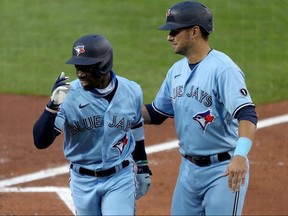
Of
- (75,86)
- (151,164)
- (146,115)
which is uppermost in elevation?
(75,86)

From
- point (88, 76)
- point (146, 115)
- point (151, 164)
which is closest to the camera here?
point (88, 76)

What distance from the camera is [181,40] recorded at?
237 inches

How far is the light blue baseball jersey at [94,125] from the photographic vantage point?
594cm

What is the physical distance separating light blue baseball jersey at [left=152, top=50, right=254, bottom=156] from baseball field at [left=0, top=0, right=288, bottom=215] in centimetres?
243

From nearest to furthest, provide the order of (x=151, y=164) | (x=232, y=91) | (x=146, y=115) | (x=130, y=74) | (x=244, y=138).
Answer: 1. (x=244, y=138)
2. (x=232, y=91)
3. (x=146, y=115)
4. (x=151, y=164)
5. (x=130, y=74)

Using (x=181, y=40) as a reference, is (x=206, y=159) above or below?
below

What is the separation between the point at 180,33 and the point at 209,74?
0.37 m

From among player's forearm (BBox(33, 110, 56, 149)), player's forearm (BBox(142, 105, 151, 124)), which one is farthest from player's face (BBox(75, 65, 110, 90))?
player's forearm (BBox(142, 105, 151, 124))

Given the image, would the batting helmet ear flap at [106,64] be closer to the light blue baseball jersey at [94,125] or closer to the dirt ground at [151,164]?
the light blue baseball jersey at [94,125]

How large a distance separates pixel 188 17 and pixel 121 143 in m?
1.01

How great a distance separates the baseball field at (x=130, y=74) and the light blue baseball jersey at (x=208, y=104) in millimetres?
2433

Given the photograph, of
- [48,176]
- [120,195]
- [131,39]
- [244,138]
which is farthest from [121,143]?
[131,39]

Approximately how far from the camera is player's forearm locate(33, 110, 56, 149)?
225 inches

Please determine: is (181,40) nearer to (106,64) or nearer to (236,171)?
(106,64)
